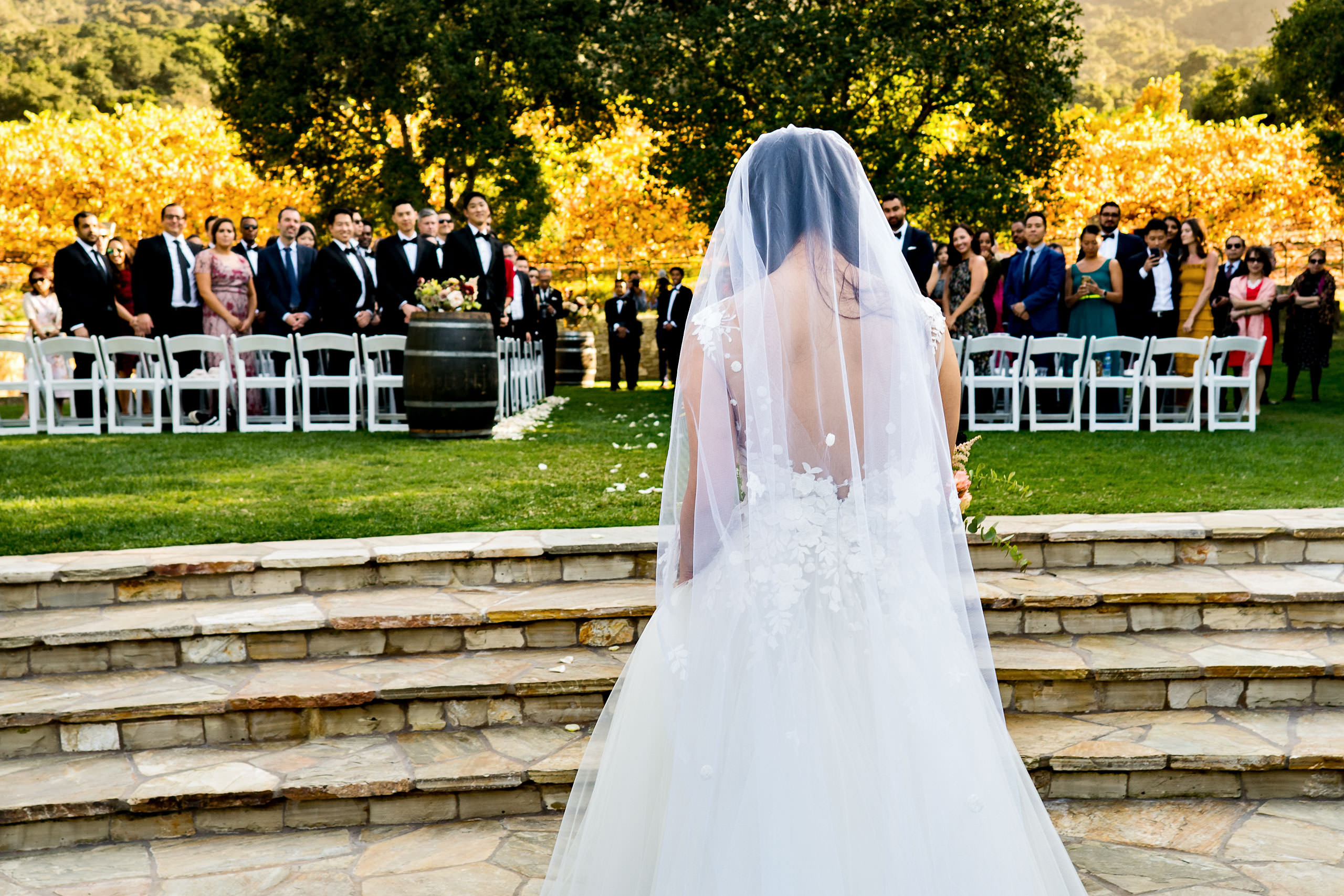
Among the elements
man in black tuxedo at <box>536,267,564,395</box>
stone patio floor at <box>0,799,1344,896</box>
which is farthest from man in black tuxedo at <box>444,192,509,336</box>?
stone patio floor at <box>0,799,1344,896</box>

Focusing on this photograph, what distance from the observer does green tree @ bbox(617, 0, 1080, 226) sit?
1480 centimetres

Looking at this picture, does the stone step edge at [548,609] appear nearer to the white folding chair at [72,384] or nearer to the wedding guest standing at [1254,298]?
the white folding chair at [72,384]

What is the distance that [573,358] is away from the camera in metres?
23.8

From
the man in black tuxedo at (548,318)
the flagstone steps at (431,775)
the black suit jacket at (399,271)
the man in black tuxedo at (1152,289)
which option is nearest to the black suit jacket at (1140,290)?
the man in black tuxedo at (1152,289)

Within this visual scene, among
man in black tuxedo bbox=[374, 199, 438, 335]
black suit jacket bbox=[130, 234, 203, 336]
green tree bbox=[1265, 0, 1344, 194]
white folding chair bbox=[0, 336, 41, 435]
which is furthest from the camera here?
green tree bbox=[1265, 0, 1344, 194]

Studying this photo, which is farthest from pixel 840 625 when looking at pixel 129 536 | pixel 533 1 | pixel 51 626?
pixel 533 1

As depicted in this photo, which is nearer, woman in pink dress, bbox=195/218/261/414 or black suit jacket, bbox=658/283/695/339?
woman in pink dress, bbox=195/218/261/414

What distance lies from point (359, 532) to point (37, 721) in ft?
6.18

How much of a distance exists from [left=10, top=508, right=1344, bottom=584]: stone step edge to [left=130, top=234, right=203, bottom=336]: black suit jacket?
7363 mm

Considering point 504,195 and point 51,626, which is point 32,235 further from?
point 51,626

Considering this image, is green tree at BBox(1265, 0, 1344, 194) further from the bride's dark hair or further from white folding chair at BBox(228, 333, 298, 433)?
the bride's dark hair

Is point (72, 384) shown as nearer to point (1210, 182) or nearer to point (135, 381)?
point (135, 381)

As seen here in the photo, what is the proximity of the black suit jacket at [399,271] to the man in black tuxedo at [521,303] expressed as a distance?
281cm

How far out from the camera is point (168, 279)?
1166 centimetres
